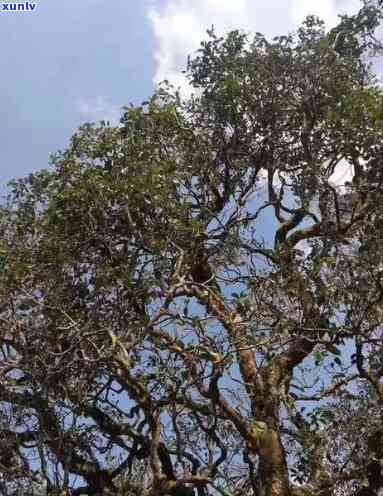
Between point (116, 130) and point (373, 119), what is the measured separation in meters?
2.98

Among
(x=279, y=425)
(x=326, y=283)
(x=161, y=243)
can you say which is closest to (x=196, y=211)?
(x=161, y=243)

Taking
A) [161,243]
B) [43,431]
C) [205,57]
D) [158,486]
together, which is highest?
[205,57]

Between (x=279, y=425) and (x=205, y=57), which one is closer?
(x=279, y=425)

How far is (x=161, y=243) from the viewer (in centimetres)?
832

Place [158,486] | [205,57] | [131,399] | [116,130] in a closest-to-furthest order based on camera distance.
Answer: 1. [158,486]
2. [131,399]
3. [116,130]
4. [205,57]

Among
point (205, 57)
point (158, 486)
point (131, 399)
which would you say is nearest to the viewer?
point (158, 486)

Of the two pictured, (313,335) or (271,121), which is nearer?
(313,335)

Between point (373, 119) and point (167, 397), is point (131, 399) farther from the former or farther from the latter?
point (373, 119)

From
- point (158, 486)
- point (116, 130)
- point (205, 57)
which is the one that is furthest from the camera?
point (205, 57)

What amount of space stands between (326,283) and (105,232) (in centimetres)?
250

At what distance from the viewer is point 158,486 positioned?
304 inches

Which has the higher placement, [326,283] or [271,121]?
[271,121]

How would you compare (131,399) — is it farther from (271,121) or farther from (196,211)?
(271,121)

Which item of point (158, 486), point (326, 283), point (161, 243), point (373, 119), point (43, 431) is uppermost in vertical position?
point (373, 119)
